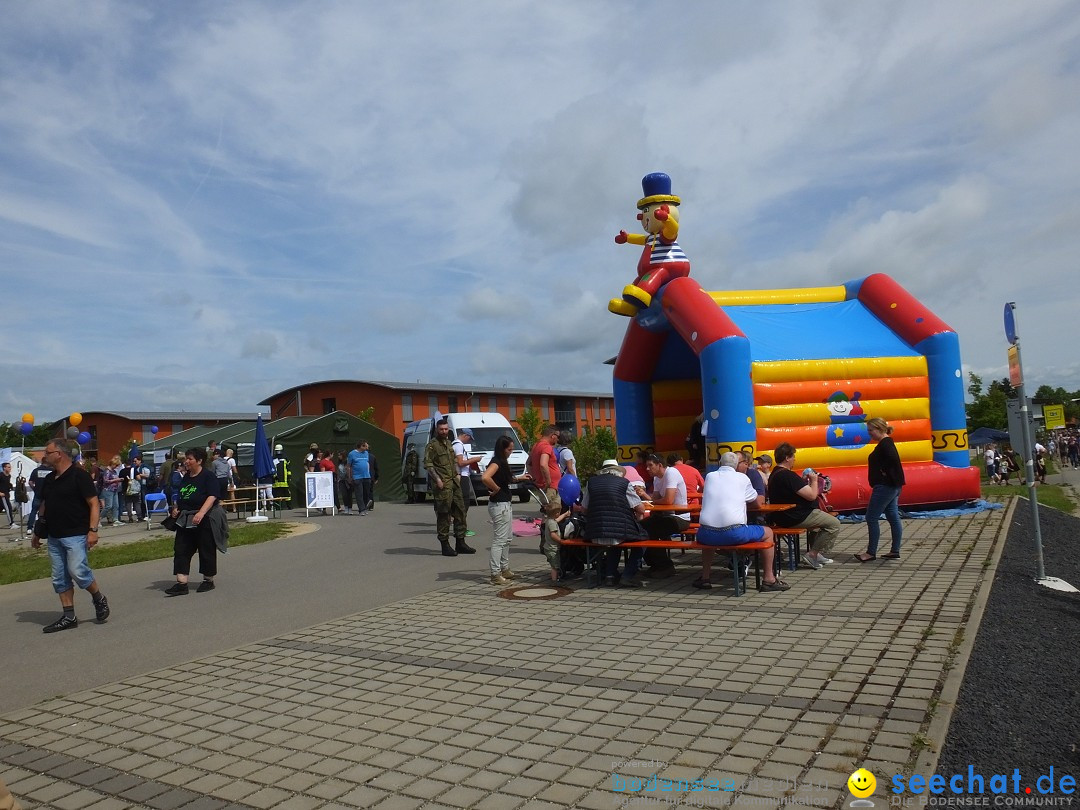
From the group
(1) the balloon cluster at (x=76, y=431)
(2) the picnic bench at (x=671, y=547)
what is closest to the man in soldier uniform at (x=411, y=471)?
(1) the balloon cluster at (x=76, y=431)

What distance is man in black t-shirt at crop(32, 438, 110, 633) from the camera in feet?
24.3

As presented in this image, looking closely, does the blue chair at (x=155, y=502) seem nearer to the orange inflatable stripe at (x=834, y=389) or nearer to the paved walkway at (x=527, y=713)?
the paved walkway at (x=527, y=713)

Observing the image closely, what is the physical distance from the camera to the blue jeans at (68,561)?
739 cm

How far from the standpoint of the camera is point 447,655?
19.4ft

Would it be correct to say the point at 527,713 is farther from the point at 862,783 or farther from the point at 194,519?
the point at 194,519

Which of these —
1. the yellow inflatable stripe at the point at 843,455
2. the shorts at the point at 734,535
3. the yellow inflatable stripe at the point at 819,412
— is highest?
the yellow inflatable stripe at the point at 819,412

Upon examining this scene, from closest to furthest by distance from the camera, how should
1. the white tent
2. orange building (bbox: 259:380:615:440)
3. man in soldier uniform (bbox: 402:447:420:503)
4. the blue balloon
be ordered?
the blue balloon
the white tent
man in soldier uniform (bbox: 402:447:420:503)
orange building (bbox: 259:380:615:440)

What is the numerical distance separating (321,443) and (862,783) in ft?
72.4

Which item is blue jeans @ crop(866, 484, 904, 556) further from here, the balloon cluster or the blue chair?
the blue chair

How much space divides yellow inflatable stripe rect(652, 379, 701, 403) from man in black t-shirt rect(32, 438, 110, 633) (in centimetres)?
1060

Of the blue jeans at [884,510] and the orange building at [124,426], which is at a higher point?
the orange building at [124,426]

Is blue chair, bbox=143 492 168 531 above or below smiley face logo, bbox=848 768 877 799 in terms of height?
above

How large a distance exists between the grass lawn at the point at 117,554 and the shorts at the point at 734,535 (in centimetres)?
892

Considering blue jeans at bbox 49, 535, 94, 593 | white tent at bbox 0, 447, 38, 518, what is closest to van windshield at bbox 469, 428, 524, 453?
white tent at bbox 0, 447, 38, 518
